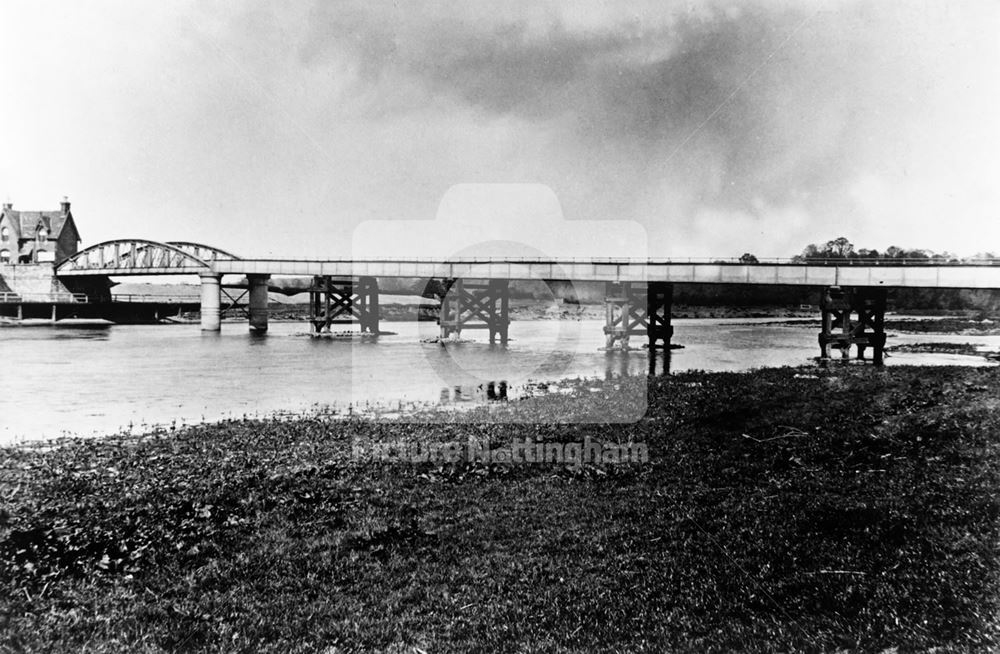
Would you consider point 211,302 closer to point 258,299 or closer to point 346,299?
point 258,299

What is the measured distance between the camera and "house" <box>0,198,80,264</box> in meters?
86.4

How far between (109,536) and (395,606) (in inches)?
148

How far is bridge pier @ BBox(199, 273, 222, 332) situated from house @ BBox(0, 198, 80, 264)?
123 feet

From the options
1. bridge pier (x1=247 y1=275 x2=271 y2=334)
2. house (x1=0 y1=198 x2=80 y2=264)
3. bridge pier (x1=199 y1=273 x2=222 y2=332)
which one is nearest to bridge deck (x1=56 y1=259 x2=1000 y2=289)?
bridge pier (x1=247 y1=275 x2=271 y2=334)

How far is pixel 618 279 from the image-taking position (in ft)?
135

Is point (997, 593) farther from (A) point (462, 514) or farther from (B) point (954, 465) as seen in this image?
(A) point (462, 514)

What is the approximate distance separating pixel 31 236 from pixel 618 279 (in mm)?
86882

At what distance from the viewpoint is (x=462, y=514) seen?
806 centimetres

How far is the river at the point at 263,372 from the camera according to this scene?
17.8 m

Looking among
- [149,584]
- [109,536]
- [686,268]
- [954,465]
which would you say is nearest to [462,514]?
[149,584]

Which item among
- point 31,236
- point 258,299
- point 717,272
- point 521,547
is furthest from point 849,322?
point 31,236

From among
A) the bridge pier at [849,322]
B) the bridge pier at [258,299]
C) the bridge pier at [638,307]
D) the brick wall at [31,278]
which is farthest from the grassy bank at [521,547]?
the brick wall at [31,278]

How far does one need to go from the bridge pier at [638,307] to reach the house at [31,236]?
271 ft

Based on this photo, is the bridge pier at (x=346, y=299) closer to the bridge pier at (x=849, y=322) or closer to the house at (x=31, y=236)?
the bridge pier at (x=849, y=322)
